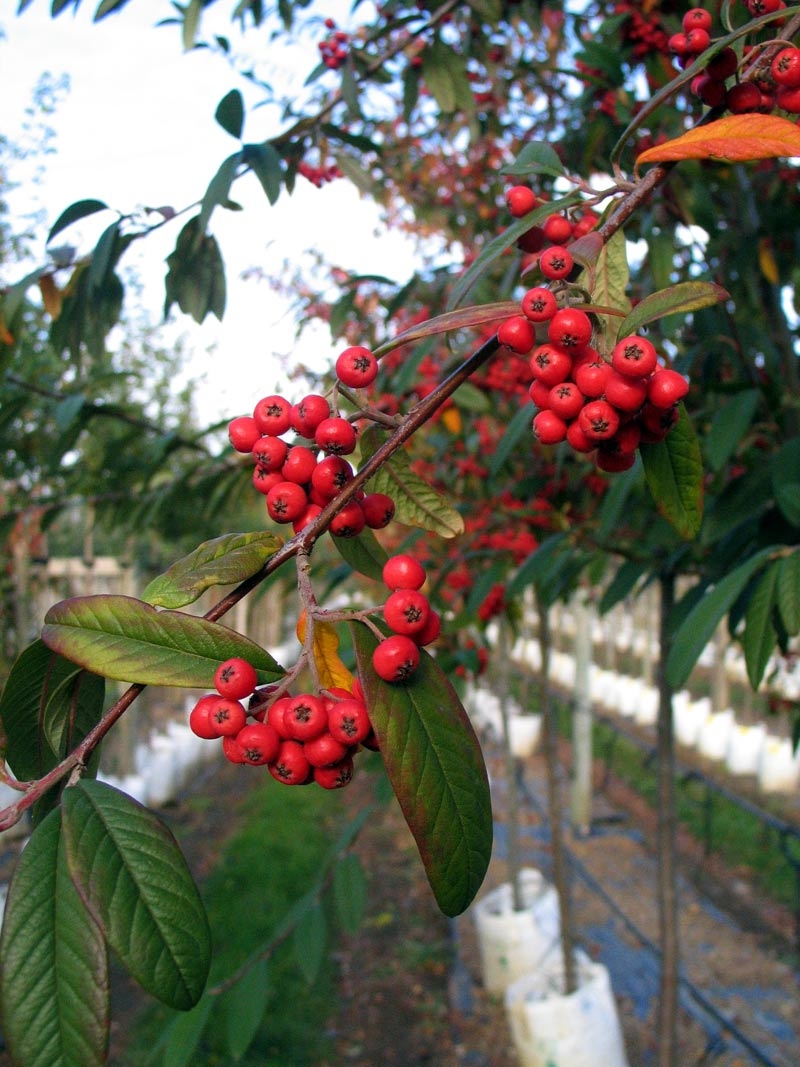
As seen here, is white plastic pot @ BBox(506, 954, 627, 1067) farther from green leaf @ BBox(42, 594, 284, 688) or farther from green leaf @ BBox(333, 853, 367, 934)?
green leaf @ BBox(42, 594, 284, 688)

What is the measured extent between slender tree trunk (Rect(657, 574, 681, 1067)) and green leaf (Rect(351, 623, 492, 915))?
1.98 metres

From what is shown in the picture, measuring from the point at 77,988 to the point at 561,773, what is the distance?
960 centimetres

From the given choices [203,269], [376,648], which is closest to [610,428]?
[376,648]

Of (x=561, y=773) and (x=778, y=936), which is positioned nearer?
(x=778, y=936)

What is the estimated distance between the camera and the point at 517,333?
0.70 metres

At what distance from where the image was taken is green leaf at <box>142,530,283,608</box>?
64 centimetres

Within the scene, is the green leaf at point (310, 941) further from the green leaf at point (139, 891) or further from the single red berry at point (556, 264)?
the single red berry at point (556, 264)

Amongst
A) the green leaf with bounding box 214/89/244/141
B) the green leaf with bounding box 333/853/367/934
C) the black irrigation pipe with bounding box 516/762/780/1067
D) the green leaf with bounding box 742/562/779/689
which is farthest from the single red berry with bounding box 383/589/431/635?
the black irrigation pipe with bounding box 516/762/780/1067

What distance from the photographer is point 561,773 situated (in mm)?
9602

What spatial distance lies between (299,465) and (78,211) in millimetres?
1077

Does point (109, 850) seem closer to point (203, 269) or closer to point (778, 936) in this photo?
point (203, 269)

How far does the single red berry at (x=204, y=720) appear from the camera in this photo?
2.11ft

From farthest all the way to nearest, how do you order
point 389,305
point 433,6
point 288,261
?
point 288,261 → point 389,305 → point 433,6

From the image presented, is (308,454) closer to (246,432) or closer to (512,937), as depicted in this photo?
(246,432)
